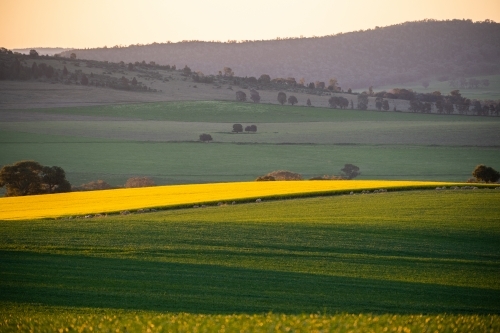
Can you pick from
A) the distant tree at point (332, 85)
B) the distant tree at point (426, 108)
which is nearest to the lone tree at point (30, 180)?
the distant tree at point (426, 108)

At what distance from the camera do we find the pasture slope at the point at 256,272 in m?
11.3

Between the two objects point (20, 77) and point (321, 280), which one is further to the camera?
point (20, 77)

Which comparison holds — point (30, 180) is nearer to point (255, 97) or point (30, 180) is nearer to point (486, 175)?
point (486, 175)

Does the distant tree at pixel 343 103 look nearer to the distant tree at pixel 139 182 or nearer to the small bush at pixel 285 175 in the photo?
the small bush at pixel 285 175

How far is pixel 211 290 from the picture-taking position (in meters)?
14.3

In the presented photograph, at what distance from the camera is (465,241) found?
20594 millimetres

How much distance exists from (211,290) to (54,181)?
119ft

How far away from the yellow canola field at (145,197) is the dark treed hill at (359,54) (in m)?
116

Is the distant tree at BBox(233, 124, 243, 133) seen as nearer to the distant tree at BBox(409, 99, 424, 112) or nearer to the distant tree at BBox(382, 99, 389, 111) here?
the distant tree at BBox(382, 99, 389, 111)

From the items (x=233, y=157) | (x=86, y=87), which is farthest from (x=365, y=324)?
(x=86, y=87)

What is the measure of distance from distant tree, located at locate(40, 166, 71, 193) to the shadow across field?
32249mm

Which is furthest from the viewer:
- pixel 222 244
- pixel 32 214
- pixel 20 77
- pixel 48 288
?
pixel 20 77

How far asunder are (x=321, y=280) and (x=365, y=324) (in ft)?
15.2

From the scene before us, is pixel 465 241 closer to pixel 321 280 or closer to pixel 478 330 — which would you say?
pixel 321 280
